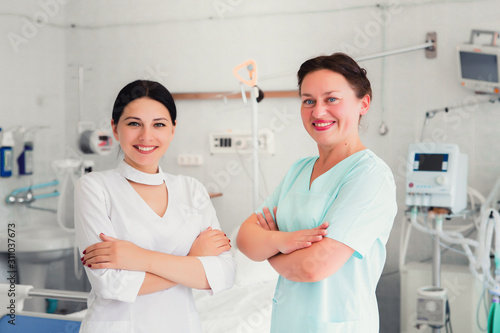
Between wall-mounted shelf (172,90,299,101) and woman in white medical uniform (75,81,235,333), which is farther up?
wall-mounted shelf (172,90,299,101)

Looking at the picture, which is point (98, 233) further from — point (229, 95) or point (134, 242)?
point (229, 95)

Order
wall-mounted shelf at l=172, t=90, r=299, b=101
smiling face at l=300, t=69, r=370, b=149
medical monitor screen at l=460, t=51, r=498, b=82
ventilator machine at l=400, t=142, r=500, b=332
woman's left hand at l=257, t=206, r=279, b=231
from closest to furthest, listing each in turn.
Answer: smiling face at l=300, t=69, r=370, b=149 → woman's left hand at l=257, t=206, r=279, b=231 → ventilator machine at l=400, t=142, r=500, b=332 → medical monitor screen at l=460, t=51, r=498, b=82 → wall-mounted shelf at l=172, t=90, r=299, b=101

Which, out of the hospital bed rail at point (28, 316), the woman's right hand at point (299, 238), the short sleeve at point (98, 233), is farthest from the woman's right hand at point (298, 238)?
the hospital bed rail at point (28, 316)

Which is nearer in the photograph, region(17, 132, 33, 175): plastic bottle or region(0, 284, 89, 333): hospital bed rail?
region(0, 284, 89, 333): hospital bed rail

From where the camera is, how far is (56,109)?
406 cm

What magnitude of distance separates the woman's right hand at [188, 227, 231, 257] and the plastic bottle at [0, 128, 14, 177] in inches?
97.1

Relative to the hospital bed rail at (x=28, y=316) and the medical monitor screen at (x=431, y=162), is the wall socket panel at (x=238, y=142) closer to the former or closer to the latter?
the medical monitor screen at (x=431, y=162)

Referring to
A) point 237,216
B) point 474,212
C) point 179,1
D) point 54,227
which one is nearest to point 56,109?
point 54,227

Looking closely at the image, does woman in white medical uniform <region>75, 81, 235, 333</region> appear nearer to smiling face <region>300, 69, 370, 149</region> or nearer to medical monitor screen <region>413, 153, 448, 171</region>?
smiling face <region>300, 69, 370, 149</region>

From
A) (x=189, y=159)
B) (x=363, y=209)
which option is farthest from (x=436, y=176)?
(x=363, y=209)

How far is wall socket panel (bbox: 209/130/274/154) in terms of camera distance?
3.62 metres

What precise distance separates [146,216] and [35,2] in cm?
301

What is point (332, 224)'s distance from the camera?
1.27 m

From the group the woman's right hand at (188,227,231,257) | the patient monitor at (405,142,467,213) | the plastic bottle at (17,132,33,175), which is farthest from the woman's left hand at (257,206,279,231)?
the plastic bottle at (17,132,33,175)
